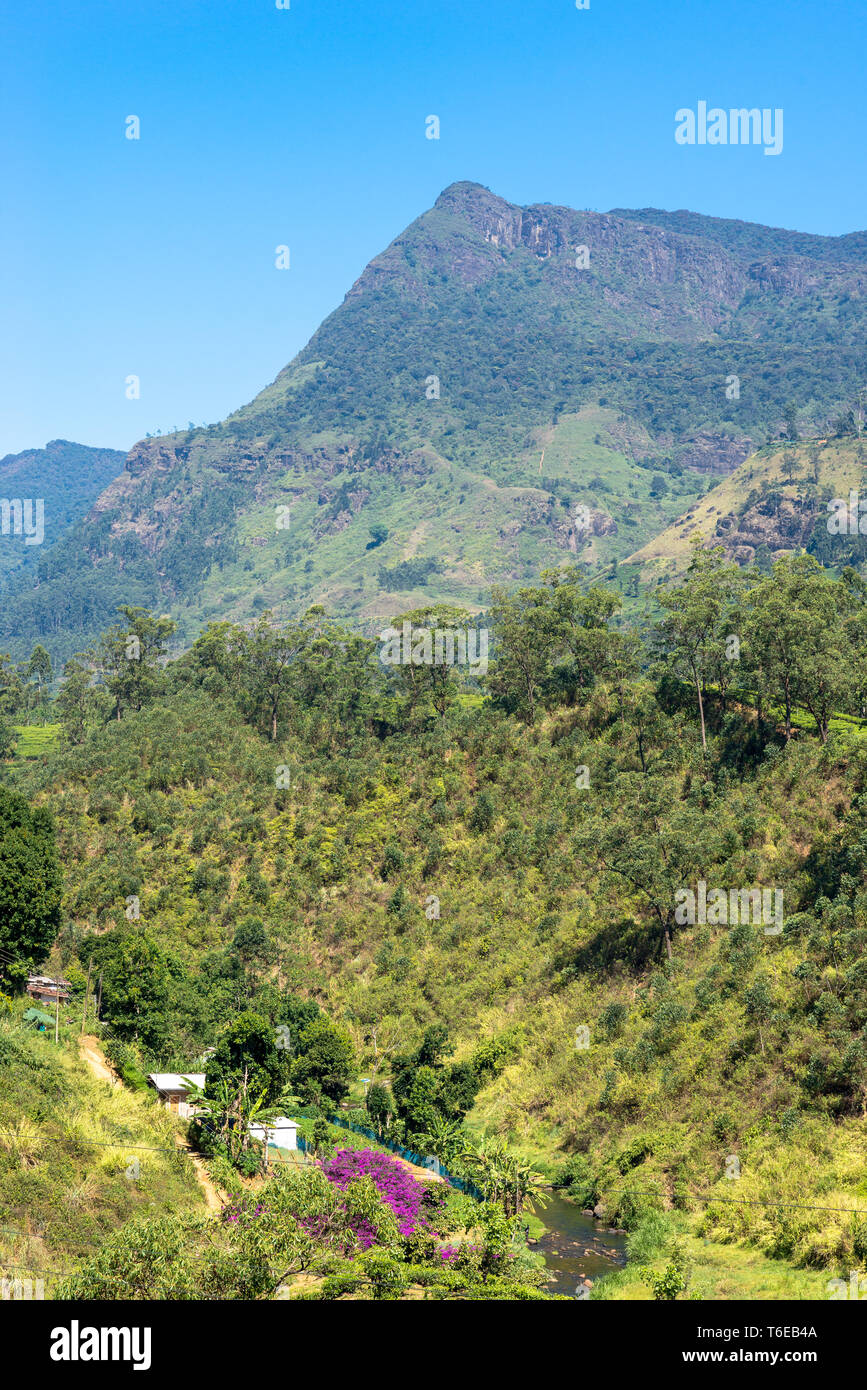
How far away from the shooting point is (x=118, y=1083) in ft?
150

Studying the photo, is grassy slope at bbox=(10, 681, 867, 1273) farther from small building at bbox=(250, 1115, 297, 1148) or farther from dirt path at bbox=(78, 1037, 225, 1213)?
dirt path at bbox=(78, 1037, 225, 1213)

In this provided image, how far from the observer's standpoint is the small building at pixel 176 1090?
45.6 m

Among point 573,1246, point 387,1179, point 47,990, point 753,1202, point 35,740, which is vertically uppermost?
point 35,740

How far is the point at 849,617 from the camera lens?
68.2m

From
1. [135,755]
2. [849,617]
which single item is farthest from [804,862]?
[135,755]

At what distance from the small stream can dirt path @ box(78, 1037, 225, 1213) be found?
37.2ft

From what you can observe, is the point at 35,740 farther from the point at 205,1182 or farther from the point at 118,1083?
the point at 205,1182

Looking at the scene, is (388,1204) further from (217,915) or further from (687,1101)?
(217,915)

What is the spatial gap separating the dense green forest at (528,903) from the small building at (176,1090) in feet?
5.38

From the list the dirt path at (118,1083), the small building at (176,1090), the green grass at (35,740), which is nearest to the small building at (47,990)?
the dirt path at (118,1083)

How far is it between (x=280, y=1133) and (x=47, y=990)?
17870 millimetres

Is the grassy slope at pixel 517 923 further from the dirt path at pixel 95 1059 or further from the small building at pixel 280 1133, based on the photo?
the dirt path at pixel 95 1059

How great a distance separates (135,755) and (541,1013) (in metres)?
37.8

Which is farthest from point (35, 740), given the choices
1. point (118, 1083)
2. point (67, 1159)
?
point (67, 1159)
